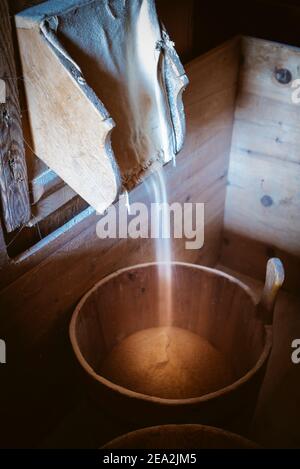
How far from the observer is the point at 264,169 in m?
2.34

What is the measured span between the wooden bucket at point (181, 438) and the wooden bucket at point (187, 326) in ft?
0.14

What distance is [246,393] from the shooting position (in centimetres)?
152

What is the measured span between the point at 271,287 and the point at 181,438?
58 cm

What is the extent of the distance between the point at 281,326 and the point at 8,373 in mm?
1328

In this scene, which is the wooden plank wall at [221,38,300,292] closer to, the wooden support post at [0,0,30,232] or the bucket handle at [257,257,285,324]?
the bucket handle at [257,257,285,324]

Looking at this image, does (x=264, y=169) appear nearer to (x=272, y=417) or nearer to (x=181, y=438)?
(x=272, y=417)

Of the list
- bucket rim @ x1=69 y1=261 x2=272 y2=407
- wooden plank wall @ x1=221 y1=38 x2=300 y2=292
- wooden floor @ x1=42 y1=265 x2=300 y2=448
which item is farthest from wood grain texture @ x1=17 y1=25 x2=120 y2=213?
wooden plank wall @ x1=221 y1=38 x2=300 y2=292

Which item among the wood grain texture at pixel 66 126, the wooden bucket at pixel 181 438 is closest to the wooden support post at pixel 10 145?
the wood grain texture at pixel 66 126

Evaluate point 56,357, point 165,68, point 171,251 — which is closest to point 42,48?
point 165,68

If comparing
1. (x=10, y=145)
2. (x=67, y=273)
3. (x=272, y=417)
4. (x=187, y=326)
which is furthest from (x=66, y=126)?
(x=272, y=417)

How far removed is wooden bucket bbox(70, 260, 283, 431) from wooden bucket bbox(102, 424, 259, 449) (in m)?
0.04

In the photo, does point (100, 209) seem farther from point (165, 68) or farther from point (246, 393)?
point (246, 393)

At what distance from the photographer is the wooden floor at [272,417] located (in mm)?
1939

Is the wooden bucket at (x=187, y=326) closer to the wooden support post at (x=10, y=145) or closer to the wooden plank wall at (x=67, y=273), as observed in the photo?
the wooden plank wall at (x=67, y=273)
